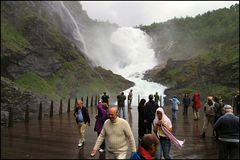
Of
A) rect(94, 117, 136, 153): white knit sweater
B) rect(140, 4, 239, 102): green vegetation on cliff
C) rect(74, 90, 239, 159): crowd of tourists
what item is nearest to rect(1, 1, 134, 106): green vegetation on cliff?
rect(140, 4, 239, 102): green vegetation on cliff

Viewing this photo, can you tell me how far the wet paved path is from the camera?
13.1 meters

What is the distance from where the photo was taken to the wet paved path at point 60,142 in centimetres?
1309

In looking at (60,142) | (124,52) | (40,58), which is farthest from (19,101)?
(124,52)

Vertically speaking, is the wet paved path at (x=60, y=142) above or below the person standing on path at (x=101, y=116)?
below

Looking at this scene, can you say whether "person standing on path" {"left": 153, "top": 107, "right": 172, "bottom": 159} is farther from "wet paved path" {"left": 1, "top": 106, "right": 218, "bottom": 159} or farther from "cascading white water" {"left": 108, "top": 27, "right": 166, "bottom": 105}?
"cascading white water" {"left": 108, "top": 27, "right": 166, "bottom": 105}

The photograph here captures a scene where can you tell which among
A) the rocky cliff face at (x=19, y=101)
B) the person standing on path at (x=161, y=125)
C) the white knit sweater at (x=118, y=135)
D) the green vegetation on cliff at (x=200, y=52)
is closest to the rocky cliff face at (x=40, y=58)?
the rocky cliff face at (x=19, y=101)

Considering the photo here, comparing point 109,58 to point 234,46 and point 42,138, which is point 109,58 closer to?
point 234,46

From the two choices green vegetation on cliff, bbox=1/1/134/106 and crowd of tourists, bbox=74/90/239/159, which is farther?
green vegetation on cliff, bbox=1/1/134/106

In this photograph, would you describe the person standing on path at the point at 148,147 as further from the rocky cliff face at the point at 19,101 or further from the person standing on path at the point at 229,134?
the rocky cliff face at the point at 19,101

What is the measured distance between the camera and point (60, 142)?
51.2 ft

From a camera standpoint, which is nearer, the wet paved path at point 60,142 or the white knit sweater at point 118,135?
the white knit sweater at point 118,135

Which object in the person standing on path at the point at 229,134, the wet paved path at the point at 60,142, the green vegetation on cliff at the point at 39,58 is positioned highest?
the green vegetation on cliff at the point at 39,58

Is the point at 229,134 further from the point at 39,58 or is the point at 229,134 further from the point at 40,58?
the point at 40,58

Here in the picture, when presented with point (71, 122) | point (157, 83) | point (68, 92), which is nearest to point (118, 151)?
point (71, 122)
